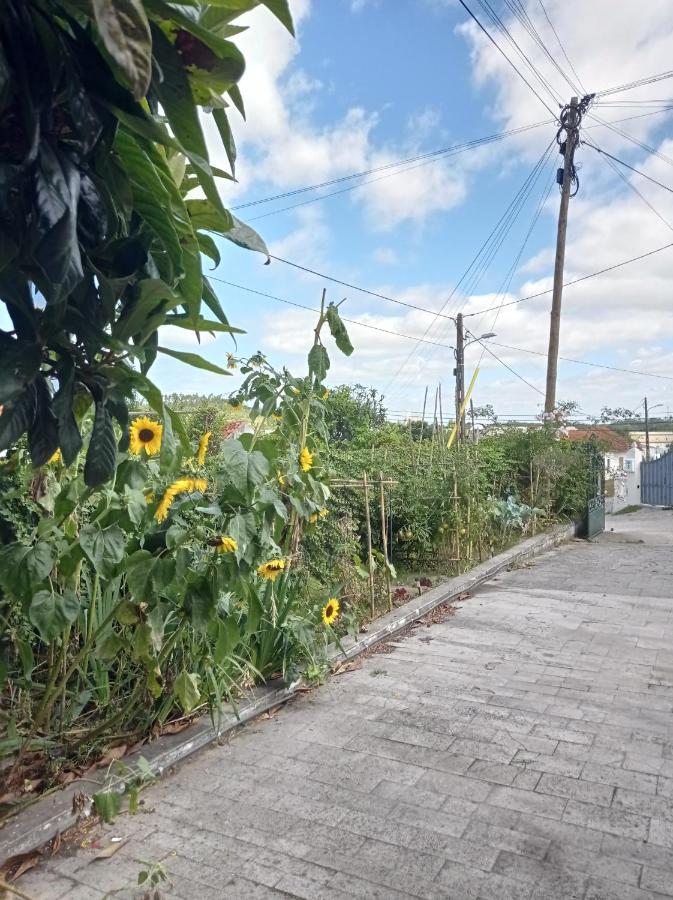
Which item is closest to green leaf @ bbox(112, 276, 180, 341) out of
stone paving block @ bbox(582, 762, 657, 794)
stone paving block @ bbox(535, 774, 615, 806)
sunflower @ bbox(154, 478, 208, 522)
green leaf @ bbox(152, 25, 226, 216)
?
green leaf @ bbox(152, 25, 226, 216)

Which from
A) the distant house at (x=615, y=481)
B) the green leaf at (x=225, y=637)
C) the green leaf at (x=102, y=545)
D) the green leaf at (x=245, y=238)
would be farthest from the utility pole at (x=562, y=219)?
the green leaf at (x=245, y=238)

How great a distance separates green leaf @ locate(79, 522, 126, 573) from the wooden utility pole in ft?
46.7

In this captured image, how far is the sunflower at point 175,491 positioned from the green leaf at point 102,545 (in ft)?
0.86

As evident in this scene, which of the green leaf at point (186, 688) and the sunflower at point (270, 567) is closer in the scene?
the green leaf at point (186, 688)

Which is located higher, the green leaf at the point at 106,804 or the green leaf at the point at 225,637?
the green leaf at the point at 225,637

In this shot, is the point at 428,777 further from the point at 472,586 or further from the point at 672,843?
the point at 472,586

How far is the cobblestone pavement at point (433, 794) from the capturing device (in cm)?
224

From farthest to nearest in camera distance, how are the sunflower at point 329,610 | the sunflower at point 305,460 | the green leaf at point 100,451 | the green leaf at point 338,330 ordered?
the sunflower at point 329,610, the sunflower at point 305,460, the green leaf at point 338,330, the green leaf at point 100,451

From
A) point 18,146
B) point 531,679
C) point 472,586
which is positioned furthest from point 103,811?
point 472,586

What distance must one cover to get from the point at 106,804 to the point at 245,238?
2088 millimetres

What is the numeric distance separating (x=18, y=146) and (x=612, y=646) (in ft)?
16.7

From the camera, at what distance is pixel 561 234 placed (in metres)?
16.4

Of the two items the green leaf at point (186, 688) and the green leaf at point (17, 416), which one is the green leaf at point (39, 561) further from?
the green leaf at point (17, 416)

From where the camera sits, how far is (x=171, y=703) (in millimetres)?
3207
